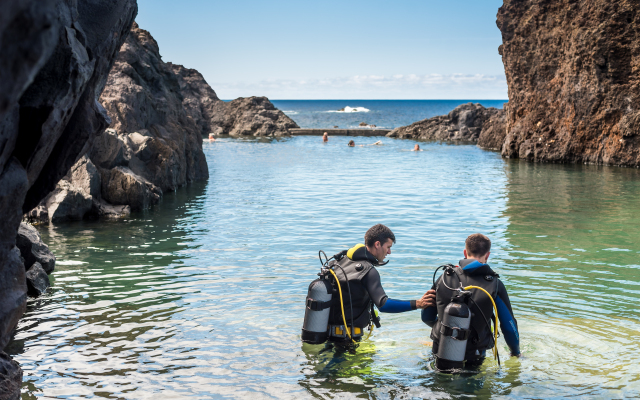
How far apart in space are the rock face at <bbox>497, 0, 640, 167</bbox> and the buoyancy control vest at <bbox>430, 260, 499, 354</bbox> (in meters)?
25.8

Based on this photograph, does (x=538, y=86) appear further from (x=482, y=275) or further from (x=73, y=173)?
(x=482, y=275)

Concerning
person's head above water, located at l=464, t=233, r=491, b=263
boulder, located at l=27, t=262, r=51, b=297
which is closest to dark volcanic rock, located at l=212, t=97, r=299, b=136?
boulder, located at l=27, t=262, r=51, b=297

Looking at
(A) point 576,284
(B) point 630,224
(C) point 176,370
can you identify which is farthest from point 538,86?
(C) point 176,370

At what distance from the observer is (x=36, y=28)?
2.29 meters

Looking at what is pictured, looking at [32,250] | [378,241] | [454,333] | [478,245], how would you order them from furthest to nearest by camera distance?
[32,250]
[378,241]
[478,245]
[454,333]

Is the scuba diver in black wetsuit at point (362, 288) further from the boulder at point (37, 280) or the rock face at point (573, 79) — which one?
the rock face at point (573, 79)

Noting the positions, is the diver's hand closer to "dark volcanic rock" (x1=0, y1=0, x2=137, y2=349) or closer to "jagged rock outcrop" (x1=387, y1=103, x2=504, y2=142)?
"dark volcanic rock" (x1=0, y1=0, x2=137, y2=349)

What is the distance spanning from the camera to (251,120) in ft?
225

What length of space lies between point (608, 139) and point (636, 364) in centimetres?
2566

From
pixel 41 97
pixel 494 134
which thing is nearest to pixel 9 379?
pixel 41 97

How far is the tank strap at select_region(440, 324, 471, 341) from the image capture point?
5328mm

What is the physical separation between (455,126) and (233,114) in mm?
28938

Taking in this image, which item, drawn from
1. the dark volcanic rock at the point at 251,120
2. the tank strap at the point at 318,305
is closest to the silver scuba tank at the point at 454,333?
the tank strap at the point at 318,305

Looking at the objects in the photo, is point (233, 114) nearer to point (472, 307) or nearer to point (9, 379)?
point (472, 307)
